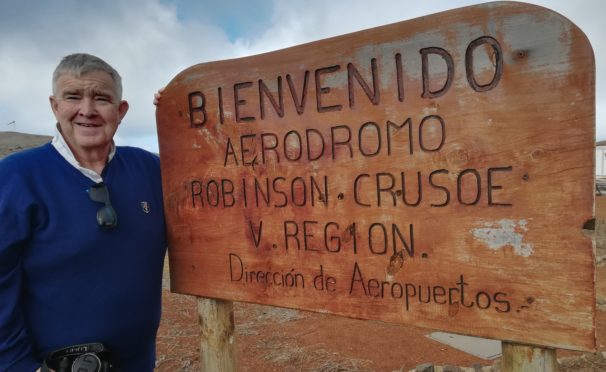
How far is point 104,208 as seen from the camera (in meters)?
1.75

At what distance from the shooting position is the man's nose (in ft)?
5.89

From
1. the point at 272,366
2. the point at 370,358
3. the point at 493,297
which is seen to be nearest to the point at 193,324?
the point at 272,366

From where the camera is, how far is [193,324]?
496 cm

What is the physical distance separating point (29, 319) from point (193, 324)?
11.2 feet

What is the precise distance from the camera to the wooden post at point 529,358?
4.52 ft

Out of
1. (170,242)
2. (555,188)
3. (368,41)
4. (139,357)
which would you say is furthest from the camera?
(170,242)

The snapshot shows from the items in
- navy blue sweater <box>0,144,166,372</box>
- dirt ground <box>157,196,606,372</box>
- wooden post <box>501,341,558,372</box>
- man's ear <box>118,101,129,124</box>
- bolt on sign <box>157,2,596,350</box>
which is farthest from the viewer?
dirt ground <box>157,196,606,372</box>

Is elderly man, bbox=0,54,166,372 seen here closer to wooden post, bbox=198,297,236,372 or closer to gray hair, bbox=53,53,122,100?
gray hair, bbox=53,53,122,100

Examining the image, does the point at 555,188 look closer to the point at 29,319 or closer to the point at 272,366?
the point at 29,319

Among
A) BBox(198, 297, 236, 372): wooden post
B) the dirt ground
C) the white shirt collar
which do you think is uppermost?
the white shirt collar

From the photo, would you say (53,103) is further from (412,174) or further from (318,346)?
(318,346)

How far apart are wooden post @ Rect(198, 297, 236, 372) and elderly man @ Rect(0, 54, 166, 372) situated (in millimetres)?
263

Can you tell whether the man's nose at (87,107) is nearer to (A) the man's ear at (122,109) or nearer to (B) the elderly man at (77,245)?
(B) the elderly man at (77,245)

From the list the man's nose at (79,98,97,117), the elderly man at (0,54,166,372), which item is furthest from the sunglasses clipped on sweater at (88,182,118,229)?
the man's nose at (79,98,97,117)
